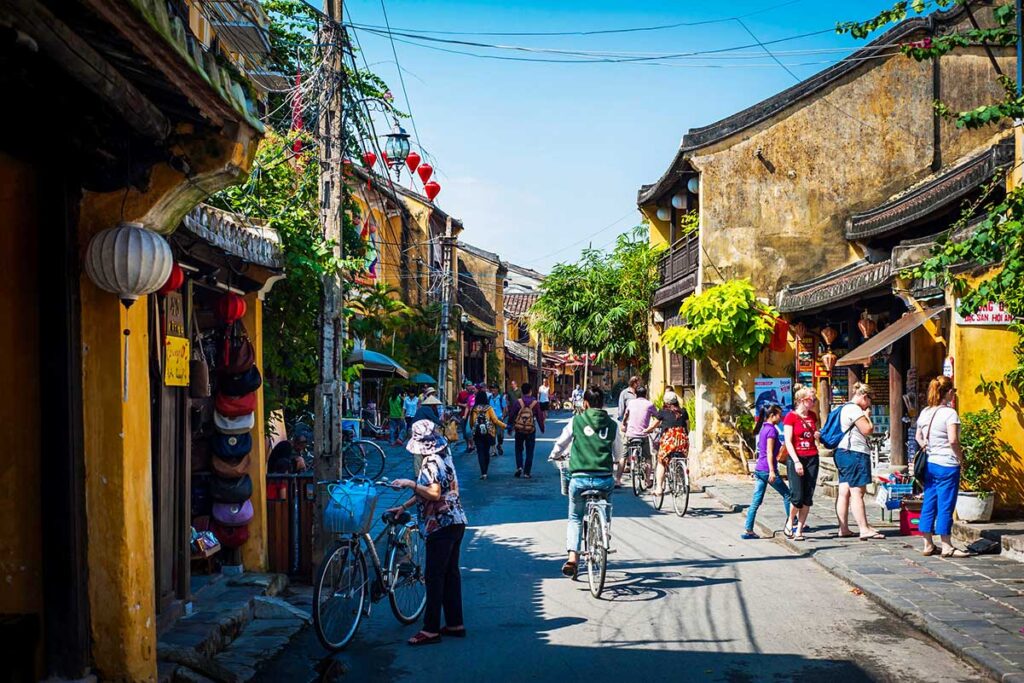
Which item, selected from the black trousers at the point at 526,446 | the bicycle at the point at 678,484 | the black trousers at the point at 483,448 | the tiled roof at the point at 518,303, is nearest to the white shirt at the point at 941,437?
the bicycle at the point at 678,484

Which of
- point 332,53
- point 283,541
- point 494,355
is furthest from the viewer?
point 494,355

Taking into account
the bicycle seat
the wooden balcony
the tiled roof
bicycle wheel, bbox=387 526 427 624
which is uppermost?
the tiled roof

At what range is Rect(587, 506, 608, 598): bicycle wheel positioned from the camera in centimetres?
970

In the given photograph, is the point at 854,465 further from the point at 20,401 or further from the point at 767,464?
the point at 20,401

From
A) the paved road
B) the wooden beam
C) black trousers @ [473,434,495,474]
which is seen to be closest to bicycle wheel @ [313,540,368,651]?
the paved road

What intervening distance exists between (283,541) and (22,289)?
4.93 meters

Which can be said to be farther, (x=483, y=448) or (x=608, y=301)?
(x=608, y=301)

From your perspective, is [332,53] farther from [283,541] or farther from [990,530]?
[990,530]

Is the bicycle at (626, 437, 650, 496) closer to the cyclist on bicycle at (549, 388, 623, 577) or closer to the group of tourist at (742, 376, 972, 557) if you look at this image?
the group of tourist at (742, 376, 972, 557)

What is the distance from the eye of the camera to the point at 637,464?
18438 mm

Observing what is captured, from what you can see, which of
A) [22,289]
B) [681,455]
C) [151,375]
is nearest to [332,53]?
[151,375]

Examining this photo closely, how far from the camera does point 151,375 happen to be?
808 centimetres

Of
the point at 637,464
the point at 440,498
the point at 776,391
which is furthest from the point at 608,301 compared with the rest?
the point at 440,498

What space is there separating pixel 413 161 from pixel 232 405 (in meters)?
6.56
